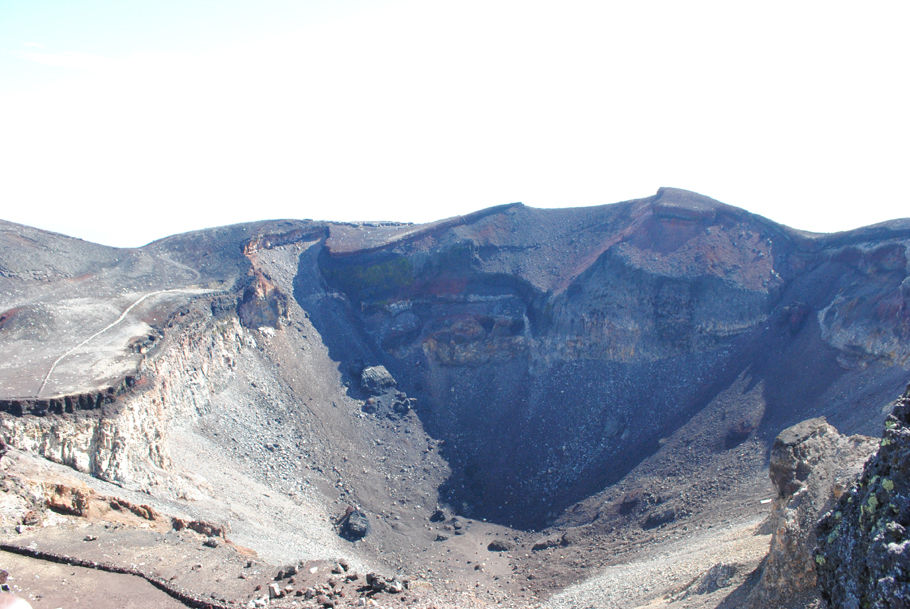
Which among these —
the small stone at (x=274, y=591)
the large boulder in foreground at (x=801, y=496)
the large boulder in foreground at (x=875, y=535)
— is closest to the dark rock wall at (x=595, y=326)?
the large boulder in foreground at (x=801, y=496)

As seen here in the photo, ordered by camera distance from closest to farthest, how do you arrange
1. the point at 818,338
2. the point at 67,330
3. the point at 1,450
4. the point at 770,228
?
the point at 1,450 < the point at 67,330 < the point at 818,338 < the point at 770,228

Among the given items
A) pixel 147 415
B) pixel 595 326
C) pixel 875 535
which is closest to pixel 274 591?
pixel 875 535

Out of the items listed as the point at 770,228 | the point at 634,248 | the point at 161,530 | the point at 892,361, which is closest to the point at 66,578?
the point at 161,530

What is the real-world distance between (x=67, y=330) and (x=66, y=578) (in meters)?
17.7

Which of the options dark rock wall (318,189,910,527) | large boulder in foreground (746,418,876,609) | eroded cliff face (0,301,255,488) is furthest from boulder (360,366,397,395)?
large boulder in foreground (746,418,876,609)

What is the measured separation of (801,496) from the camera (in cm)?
1326

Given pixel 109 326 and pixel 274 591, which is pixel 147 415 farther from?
pixel 274 591

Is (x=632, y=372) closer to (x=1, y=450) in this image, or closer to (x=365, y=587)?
(x=365, y=587)

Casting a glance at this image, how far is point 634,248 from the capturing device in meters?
43.2

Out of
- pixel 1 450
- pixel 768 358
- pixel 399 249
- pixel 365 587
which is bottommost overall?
pixel 365 587

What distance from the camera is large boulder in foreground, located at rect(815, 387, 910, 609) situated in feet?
19.9

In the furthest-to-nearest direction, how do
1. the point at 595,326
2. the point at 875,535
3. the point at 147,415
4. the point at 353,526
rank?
the point at 595,326 → the point at 353,526 → the point at 147,415 → the point at 875,535

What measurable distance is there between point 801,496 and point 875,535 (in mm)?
7578

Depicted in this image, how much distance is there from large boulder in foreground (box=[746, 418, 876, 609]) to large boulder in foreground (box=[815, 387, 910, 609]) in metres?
4.52
